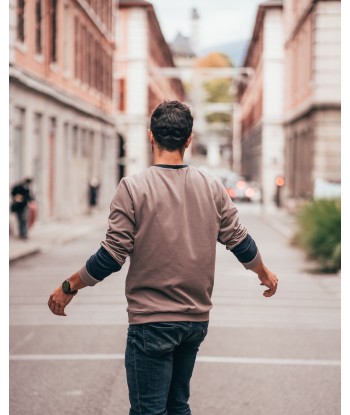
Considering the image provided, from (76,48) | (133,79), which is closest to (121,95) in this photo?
(133,79)

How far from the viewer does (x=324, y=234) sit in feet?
53.1

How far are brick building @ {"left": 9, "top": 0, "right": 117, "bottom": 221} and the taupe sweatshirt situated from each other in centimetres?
1963

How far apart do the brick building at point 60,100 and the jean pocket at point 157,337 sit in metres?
19.8

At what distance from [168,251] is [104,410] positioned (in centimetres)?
262

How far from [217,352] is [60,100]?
23545mm

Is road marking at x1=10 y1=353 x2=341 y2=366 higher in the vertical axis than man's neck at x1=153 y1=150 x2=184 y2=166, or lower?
lower

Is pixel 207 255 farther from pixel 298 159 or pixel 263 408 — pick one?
pixel 298 159

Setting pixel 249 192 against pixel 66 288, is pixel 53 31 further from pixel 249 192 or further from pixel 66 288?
pixel 66 288

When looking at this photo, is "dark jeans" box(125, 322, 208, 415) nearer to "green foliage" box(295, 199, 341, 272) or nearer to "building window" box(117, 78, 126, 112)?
"green foliage" box(295, 199, 341, 272)

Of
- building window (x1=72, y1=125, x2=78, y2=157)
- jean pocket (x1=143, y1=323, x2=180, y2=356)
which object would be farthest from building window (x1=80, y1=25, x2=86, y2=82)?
jean pocket (x1=143, y1=323, x2=180, y2=356)

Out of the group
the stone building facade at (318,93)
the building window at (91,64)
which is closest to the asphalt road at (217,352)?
the stone building facade at (318,93)

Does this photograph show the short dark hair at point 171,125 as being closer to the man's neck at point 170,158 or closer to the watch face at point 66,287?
the man's neck at point 170,158

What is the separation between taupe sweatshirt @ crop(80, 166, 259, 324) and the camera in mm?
3789

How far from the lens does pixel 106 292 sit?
12.7 metres
